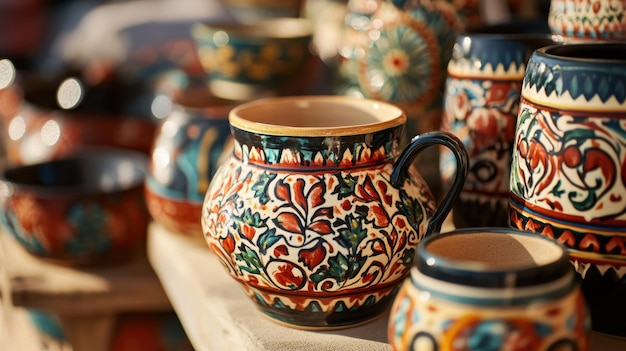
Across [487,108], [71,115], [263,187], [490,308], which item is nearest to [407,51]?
[487,108]

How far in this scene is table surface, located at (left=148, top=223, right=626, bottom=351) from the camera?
0.57 metres

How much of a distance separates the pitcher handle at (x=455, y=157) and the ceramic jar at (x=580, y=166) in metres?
0.04

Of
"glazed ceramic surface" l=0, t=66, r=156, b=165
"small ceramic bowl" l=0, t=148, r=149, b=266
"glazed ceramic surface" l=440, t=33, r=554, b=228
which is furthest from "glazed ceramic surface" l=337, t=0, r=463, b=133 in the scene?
"glazed ceramic surface" l=0, t=66, r=156, b=165

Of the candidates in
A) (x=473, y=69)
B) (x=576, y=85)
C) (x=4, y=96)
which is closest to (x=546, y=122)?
(x=576, y=85)

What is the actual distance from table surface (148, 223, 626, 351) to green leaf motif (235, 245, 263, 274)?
54 mm

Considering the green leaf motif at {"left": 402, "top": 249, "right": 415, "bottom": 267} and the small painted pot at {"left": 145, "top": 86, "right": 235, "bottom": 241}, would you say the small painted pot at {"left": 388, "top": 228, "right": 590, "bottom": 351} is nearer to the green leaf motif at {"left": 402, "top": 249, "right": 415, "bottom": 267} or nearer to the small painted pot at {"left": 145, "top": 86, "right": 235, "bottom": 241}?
the green leaf motif at {"left": 402, "top": 249, "right": 415, "bottom": 267}

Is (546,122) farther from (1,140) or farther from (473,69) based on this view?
(1,140)

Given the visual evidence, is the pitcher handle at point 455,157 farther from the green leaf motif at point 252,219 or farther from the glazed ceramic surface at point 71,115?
the glazed ceramic surface at point 71,115

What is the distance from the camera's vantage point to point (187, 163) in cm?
82

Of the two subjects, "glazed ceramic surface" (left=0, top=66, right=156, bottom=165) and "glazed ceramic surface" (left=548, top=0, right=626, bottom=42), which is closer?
"glazed ceramic surface" (left=548, top=0, right=626, bottom=42)

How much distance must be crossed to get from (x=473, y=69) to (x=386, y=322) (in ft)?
0.65

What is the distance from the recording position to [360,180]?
0.55 m

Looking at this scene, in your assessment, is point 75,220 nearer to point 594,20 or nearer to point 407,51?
point 407,51

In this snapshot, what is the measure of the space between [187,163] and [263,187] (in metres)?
0.28
